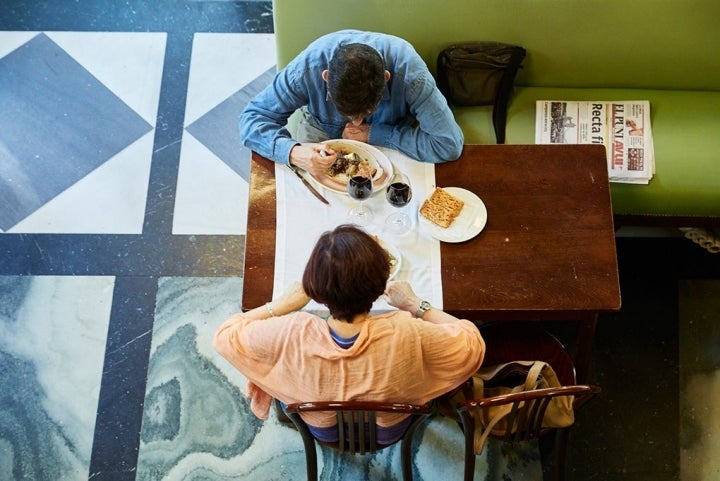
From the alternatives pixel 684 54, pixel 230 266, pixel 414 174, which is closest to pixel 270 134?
pixel 414 174

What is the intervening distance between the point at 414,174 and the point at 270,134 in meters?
0.46

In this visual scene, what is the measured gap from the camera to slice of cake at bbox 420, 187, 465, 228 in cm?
214

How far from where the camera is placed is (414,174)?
227cm

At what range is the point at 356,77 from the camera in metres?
2.00

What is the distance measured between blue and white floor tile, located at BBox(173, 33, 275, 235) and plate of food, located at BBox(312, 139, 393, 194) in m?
0.87

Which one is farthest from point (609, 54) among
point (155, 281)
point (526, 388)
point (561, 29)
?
point (155, 281)

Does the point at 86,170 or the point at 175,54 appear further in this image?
the point at 175,54

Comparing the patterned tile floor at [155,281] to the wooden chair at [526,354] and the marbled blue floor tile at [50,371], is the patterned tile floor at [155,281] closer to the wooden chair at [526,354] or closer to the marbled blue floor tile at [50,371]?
Answer: the marbled blue floor tile at [50,371]

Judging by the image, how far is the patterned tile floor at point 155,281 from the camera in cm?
262

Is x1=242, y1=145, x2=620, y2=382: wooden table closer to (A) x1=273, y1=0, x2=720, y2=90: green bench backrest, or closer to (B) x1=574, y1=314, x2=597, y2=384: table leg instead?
(B) x1=574, y1=314, x2=597, y2=384: table leg

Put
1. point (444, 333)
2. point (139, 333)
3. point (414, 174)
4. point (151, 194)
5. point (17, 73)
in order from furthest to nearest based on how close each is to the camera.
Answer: point (17, 73) → point (151, 194) → point (139, 333) → point (414, 174) → point (444, 333)

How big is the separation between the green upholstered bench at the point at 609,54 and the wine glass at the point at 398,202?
65 centimetres

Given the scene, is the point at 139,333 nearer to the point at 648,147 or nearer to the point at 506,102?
the point at 506,102

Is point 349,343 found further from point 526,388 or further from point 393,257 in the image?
point 526,388
